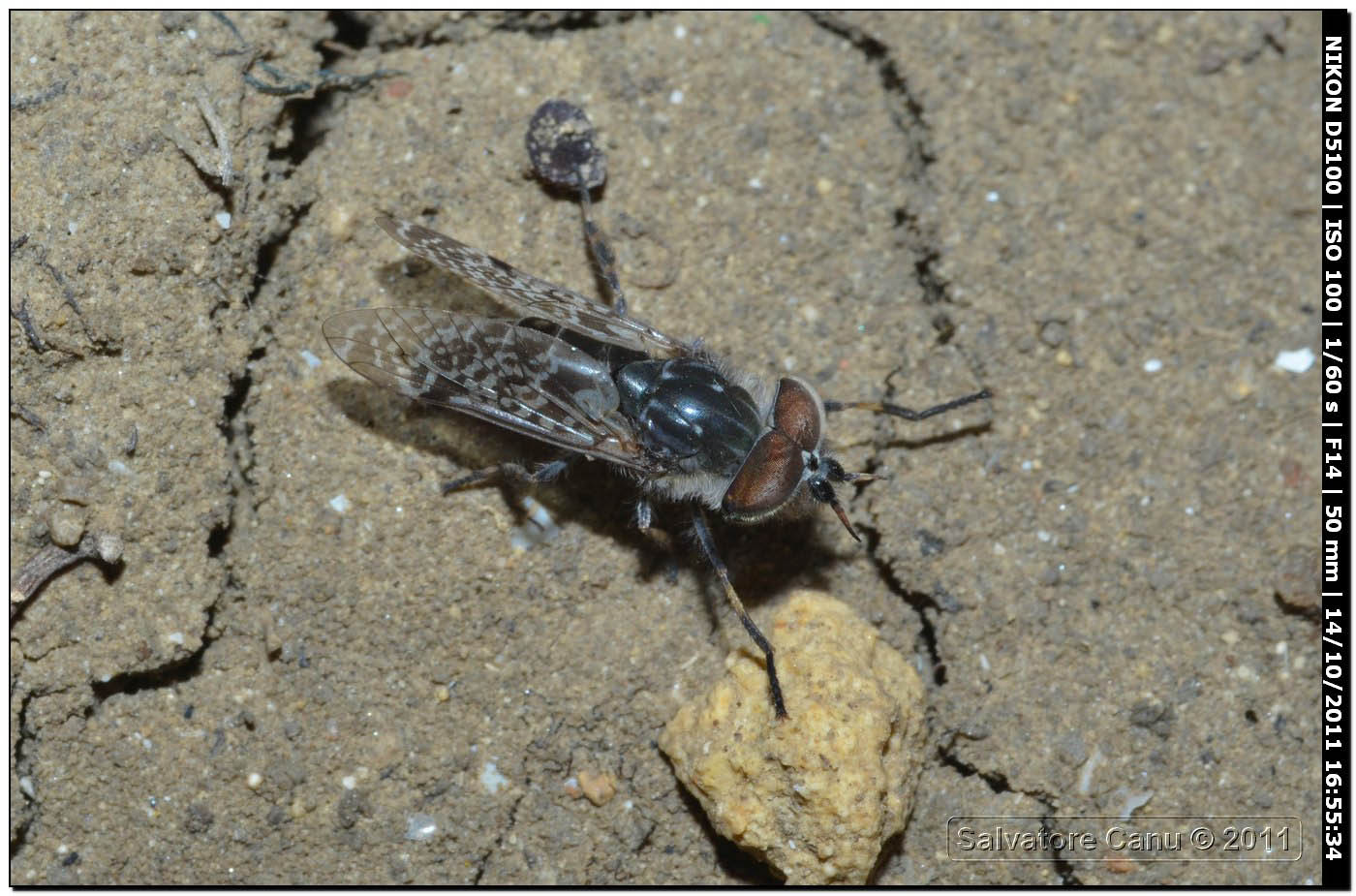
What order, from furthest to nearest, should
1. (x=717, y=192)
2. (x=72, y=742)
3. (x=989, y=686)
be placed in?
(x=717, y=192) < (x=989, y=686) < (x=72, y=742)

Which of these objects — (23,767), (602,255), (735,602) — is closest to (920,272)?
(602,255)

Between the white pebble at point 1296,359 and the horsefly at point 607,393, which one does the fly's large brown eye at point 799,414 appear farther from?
the white pebble at point 1296,359

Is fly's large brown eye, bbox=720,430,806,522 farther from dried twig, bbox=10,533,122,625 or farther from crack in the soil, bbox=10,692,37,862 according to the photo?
crack in the soil, bbox=10,692,37,862

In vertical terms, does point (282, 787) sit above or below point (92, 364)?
below

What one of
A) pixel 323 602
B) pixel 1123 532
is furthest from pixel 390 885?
pixel 1123 532

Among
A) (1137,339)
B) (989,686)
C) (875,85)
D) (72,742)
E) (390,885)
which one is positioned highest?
(875,85)

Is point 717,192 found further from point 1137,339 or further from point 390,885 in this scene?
point 390,885
